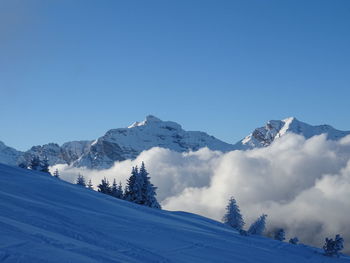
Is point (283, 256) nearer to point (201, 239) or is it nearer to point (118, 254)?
point (201, 239)

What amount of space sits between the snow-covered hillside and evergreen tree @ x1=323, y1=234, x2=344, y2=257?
0.60 metres

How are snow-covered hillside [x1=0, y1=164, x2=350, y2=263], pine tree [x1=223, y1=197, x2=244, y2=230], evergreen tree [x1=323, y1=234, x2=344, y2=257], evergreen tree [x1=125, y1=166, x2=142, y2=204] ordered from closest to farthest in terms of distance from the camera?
snow-covered hillside [x1=0, y1=164, x2=350, y2=263] → evergreen tree [x1=323, y1=234, x2=344, y2=257] → evergreen tree [x1=125, y1=166, x2=142, y2=204] → pine tree [x1=223, y1=197, x2=244, y2=230]

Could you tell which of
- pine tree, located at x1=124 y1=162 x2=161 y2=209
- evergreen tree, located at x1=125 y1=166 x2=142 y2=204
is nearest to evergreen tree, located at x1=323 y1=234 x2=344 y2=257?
pine tree, located at x1=124 y1=162 x2=161 y2=209

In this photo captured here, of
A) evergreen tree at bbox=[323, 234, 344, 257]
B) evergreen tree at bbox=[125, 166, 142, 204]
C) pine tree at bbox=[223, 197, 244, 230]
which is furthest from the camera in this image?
pine tree at bbox=[223, 197, 244, 230]

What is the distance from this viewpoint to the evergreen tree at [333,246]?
26292mm

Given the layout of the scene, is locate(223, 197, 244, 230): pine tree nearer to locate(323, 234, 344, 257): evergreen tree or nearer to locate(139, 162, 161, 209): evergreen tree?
locate(139, 162, 161, 209): evergreen tree

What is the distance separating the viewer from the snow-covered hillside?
13508mm

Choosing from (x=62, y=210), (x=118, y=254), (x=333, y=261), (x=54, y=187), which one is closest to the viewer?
(x=118, y=254)

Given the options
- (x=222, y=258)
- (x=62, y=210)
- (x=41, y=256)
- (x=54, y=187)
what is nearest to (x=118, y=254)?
(x=41, y=256)

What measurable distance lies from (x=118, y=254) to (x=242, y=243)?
1102 cm

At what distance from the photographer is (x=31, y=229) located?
15.4 meters

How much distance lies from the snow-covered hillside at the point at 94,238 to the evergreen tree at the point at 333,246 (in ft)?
1.98

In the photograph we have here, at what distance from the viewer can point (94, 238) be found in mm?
17094

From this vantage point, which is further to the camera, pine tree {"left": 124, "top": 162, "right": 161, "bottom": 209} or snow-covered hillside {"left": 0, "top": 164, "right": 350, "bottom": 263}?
pine tree {"left": 124, "top": 162, "right": 161, "bottom": 209}
